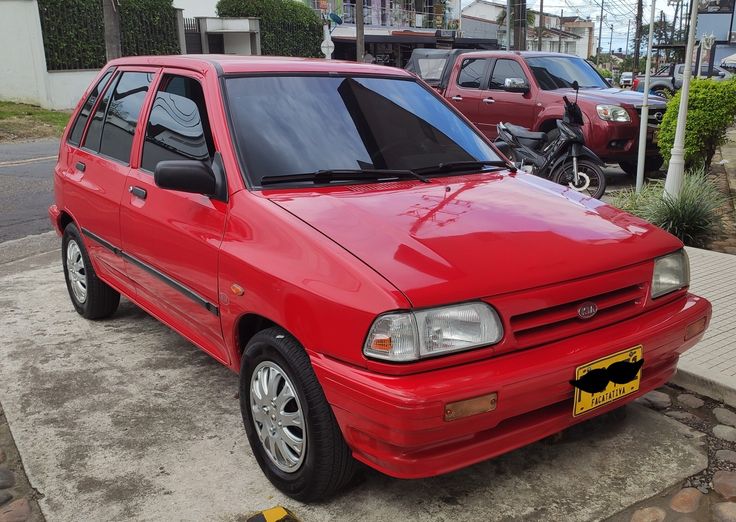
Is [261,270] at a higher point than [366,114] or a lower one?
lower

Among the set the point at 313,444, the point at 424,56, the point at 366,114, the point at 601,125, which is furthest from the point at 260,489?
the point at 424,56

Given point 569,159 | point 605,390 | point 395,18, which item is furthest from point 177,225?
point 395,18

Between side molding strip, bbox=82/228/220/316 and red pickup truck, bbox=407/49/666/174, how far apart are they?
7022 millimetres

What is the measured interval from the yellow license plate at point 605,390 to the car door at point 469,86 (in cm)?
862

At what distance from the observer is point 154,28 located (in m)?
25.0

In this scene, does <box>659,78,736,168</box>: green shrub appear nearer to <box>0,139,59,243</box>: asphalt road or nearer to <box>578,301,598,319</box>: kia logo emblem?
<box>578,301,598,319</box>: kia logo emblem

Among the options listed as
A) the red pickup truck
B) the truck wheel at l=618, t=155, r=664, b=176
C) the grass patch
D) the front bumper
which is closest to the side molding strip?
the front bumper

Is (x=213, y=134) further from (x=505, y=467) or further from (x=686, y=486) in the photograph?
(x=686, y=486)

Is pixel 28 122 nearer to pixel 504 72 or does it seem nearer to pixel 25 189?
pixel 25 189

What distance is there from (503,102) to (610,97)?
1589 millimetres

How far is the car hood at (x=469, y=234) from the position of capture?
8.11 ft

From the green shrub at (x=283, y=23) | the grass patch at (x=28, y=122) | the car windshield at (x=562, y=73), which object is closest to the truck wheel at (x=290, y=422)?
the car windshield at (x=562, y=73)

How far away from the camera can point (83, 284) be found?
4.89 m

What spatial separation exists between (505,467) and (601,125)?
23.9ft
